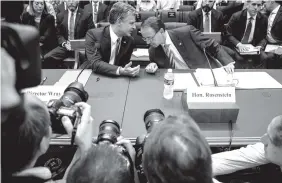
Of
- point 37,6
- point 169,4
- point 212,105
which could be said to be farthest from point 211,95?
point 169,4

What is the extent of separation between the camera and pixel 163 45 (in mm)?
2504

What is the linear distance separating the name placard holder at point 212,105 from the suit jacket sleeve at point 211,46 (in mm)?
878

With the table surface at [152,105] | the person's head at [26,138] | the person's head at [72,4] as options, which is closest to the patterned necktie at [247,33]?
the table surface at [152,105]

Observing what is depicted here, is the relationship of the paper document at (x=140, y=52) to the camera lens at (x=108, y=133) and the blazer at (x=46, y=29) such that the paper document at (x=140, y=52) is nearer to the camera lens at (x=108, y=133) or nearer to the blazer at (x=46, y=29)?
the blazer at (x=46, y=29)

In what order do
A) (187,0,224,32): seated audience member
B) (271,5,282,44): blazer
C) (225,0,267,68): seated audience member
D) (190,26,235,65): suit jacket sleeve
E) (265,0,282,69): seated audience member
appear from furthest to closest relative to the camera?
(187,0,224,32): seated audience member
(271,5,282,44): blazer
(225,0,267,68): seated audience member
(265,0,282,69): seated audience member
(190,26,235,65): suit jacket sleeve

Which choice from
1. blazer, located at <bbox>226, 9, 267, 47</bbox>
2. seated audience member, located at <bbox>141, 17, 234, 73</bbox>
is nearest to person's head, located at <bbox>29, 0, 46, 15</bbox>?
seated audience member, located at <bbox>141, 17, 234, 73</bbox>

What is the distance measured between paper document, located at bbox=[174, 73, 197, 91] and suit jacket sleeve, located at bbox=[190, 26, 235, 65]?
384mm

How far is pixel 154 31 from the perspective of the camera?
7.79 ft

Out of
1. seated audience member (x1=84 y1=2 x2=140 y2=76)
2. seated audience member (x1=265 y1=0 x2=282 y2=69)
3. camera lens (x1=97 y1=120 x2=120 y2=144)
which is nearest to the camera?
camera lens (x1=97 y1=120 x2=120 y2=144)

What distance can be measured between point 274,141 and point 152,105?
2.12ft

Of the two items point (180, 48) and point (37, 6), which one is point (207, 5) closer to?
point (180, 48)

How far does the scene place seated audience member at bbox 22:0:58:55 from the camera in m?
3.79

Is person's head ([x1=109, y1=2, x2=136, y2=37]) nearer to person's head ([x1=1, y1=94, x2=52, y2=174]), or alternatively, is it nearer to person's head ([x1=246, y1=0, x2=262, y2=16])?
person's head ([x1=246, y1=0, x2=262, y2=16])

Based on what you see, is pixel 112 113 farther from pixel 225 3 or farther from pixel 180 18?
pixel 225 3
